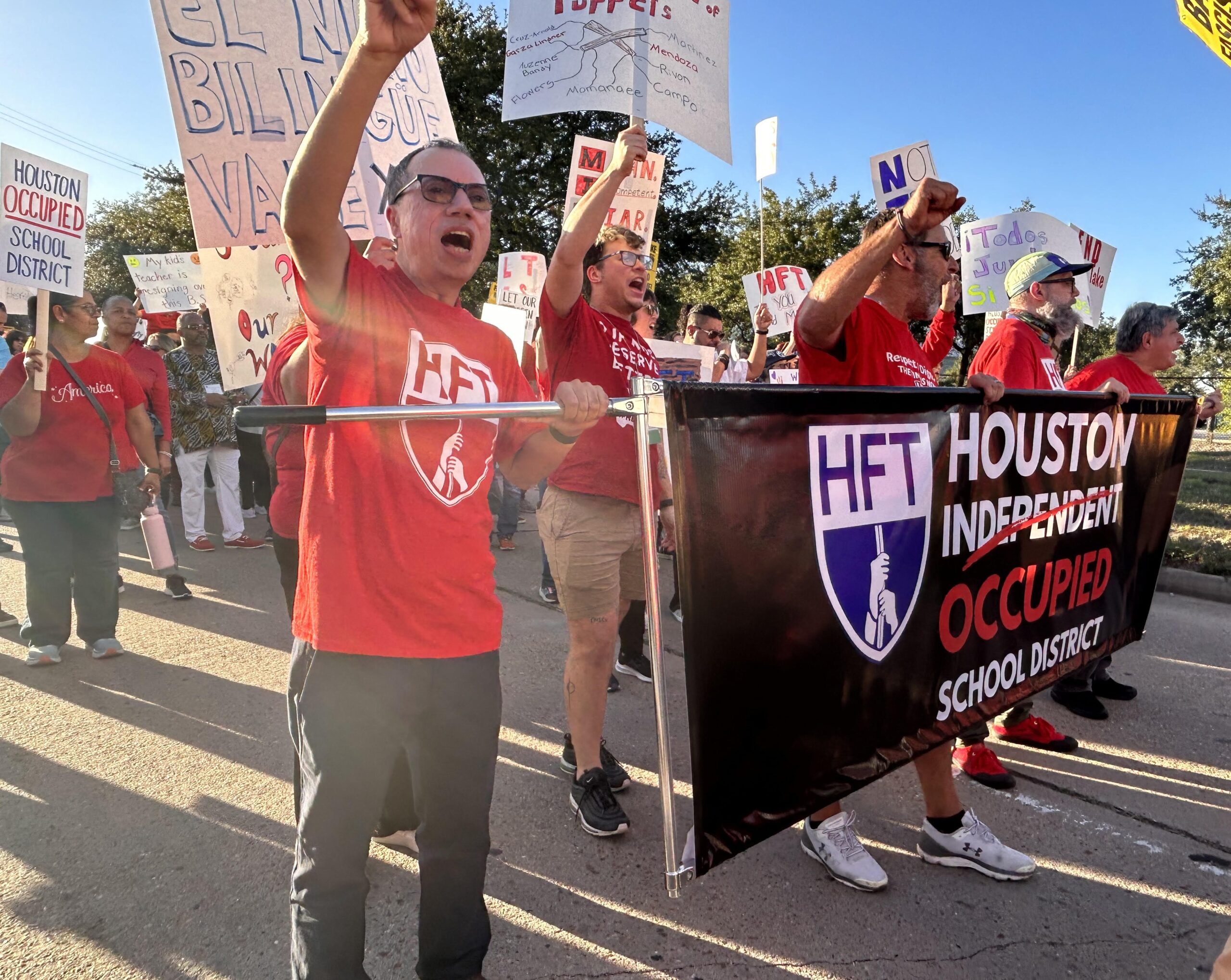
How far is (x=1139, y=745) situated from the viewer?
3.76 meters

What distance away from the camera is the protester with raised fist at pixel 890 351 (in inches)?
94.4

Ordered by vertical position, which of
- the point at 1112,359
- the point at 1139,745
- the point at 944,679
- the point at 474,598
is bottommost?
the point at 1139,745

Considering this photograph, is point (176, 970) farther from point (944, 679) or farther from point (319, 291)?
point (944, 679)

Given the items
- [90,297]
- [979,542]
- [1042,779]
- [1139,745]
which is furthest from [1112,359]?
[90,297]

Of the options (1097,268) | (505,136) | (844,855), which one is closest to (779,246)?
(505,136)

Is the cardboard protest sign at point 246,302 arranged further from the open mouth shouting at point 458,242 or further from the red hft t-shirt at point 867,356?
the red hft t-shirt at point 867,356

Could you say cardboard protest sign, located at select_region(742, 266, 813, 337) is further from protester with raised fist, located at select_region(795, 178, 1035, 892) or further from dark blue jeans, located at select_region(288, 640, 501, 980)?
dark blue jeans, located at select_region(288, 640, 501, 980)

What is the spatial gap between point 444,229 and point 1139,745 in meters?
3.87

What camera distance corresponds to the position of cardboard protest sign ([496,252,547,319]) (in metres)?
8.00

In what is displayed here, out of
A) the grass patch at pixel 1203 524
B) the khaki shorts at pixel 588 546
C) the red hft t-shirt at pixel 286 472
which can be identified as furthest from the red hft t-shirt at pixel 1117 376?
the red hft t-shirt at pixel 286 472

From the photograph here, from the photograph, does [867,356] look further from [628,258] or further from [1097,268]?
[1097,268]

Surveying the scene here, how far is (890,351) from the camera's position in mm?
2660

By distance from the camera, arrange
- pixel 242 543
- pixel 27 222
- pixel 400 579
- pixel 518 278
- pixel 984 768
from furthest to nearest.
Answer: pixel 518 278 → pixel 242 543 → pixel 27 222 → pixel 984 768 → pixel 400 579

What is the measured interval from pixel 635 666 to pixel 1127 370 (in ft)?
10.2
